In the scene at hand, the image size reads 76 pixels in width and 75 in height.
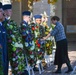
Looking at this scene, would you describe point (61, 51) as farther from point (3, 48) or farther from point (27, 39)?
point (3, 48)

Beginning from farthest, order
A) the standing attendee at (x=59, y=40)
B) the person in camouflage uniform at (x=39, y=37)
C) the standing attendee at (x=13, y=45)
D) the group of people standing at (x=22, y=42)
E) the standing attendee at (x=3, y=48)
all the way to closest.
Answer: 1. the standing attendee at (x=59, y=40)
2. the person in camouflage uniform at (x=39, y=37)
3. the standing attendee at (x=13, y=45)
4. the group of people standing at (x=22, y=42)
5. the standing attendee at (x=3, y=48)

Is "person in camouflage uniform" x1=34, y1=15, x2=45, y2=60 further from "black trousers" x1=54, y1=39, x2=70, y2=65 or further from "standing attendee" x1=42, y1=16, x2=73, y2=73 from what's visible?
"black trousers" x1=54, y1=39, x2=70, y2=65

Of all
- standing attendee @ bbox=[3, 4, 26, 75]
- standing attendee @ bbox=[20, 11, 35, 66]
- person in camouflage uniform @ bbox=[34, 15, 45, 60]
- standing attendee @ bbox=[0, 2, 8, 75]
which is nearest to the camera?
standing attendee @ bbox=[0, 2, 8, 75]

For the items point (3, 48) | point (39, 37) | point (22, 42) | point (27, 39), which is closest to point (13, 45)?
point (3, 48)

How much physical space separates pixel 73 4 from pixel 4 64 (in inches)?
775

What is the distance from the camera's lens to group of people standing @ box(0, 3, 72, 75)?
7160mm

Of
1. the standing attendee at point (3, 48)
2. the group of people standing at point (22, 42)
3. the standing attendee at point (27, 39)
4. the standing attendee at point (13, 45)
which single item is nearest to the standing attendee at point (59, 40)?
the group of people standing at point (22, 42)

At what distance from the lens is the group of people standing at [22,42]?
7160 mm

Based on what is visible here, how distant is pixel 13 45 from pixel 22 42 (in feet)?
6.00

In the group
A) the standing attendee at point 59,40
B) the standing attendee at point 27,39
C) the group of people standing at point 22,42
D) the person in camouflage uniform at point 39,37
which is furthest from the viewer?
the standing attendee at point 59,40

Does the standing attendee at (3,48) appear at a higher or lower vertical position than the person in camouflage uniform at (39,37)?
higher

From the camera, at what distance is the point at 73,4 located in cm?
2633

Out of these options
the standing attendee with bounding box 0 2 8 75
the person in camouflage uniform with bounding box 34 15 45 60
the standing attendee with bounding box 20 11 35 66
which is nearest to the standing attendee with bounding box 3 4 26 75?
the standing attendee with bounding box 0 2 8 75

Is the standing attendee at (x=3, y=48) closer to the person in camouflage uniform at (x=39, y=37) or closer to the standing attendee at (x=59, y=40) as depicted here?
the person in camouflage uniform at (x=39, y=37)
